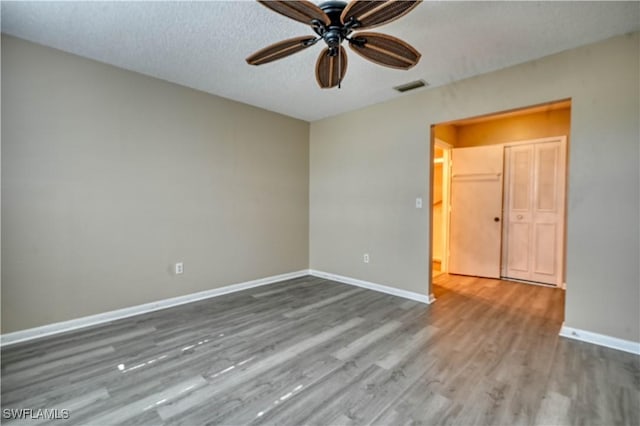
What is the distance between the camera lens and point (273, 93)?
3.55m

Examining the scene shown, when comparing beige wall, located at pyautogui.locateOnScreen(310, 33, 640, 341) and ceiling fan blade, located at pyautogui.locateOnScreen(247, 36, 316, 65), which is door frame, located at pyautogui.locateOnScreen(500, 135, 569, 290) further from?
ceiling fan blade, located at pyautogui.locateOnScreen(247, 36, 316, 65)

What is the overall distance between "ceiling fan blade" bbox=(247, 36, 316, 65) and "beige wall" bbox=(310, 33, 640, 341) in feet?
6.85

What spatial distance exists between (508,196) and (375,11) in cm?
411

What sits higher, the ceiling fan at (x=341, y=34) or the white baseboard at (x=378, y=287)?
the ceiling fan at (x=341, y=34)

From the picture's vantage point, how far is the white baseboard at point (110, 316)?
241cm

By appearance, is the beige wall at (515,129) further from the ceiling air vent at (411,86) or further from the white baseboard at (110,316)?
the white baseboard at (110,316)

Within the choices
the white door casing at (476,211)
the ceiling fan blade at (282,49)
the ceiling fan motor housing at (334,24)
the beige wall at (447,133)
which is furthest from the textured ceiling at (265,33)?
the white door casing at (476,211)

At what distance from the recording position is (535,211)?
436cm

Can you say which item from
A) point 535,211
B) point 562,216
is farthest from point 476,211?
point 562,216

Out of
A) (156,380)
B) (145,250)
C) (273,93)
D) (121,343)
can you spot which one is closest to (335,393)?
(156,380)

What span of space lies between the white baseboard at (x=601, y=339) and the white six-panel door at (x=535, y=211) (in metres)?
1.99

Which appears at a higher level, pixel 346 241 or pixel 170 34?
pixel 170 34

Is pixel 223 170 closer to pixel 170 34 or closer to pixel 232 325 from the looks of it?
pixel 170 34

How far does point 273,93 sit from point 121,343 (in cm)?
295
